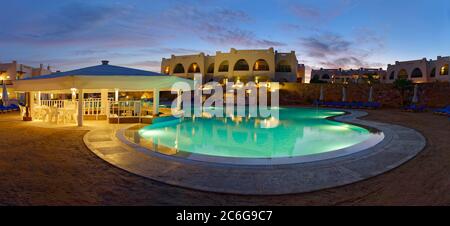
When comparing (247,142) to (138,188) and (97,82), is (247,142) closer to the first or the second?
(138,188)

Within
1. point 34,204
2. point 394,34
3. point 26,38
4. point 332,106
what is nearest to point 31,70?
point 26,38

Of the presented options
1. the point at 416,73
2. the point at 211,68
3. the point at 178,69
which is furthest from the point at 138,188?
the point at 416,73

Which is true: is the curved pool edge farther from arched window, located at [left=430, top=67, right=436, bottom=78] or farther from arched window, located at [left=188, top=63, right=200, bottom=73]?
arched window, located at [left=430, top=67, right=436, bottom=78]

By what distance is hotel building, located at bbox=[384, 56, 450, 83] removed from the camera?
38.3m

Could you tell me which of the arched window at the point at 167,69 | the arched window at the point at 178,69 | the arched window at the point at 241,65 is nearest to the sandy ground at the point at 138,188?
the arched window at the point at 241,65

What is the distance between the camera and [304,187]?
3799mm

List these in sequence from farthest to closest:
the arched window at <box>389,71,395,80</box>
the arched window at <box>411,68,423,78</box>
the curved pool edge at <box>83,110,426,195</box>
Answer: the arched window at <box>389,71,395,80</box> < the arched window at <box>411,68,423,78</box> < the curved pool edge at <box>83,110,426,195</box>

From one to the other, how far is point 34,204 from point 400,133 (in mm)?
9868

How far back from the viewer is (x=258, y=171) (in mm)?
4574

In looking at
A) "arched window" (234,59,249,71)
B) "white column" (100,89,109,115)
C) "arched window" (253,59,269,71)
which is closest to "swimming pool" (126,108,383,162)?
"white column" (100,89,109,115)

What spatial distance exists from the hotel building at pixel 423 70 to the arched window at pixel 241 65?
89.8ft

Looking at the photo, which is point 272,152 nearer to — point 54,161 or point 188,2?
point 54,161

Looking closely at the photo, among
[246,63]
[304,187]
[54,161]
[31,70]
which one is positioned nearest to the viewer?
[304,187]

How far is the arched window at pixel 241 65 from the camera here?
40.8 metres
